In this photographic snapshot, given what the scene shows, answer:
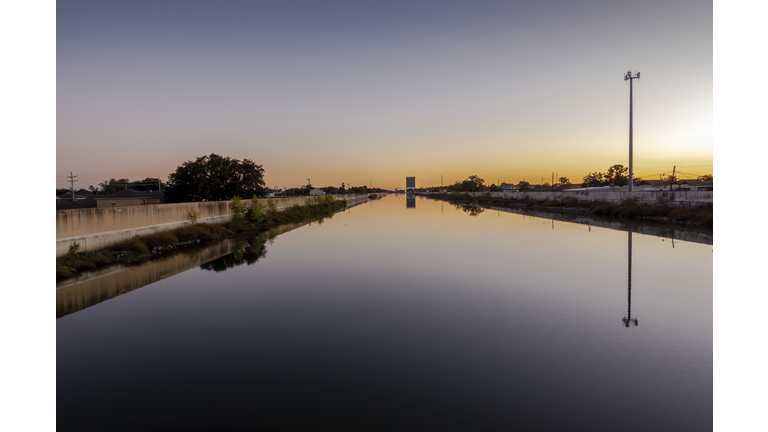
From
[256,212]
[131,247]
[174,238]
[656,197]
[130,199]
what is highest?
[130,199]

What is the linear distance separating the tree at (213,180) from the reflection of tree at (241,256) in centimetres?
2401

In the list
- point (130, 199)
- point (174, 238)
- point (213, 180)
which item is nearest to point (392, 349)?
point (174, 238)

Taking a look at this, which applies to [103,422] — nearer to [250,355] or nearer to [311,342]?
[250,355]

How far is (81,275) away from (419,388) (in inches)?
461

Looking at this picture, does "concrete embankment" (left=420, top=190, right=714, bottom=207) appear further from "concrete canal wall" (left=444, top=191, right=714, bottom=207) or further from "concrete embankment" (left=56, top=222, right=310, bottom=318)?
"concrete embankment" (left=56, top=222, right=310, bottom=318)

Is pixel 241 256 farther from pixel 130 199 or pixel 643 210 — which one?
pixel 130 199

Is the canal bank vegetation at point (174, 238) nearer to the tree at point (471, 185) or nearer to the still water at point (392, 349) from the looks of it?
the still water at point (392, 349)

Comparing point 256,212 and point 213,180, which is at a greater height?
point 213,180

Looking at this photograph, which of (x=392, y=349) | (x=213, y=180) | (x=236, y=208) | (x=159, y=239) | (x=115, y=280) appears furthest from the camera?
(x=213, y=180)

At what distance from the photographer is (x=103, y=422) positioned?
12.1 feet

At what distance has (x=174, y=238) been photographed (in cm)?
1666

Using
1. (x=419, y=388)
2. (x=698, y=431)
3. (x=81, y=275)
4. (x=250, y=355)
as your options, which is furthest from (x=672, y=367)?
(x=81, y=275)

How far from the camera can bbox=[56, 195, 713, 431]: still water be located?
3750 millimetres

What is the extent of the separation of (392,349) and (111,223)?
47.3ft
